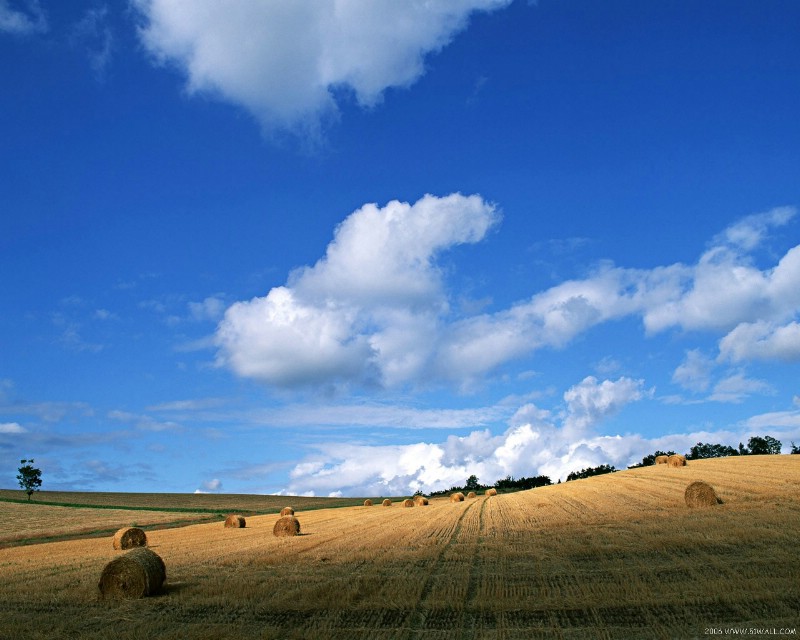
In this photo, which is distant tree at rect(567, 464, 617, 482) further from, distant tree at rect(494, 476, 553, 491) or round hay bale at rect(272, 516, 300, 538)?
round hay bale at rect(272, 516, 300, 538)

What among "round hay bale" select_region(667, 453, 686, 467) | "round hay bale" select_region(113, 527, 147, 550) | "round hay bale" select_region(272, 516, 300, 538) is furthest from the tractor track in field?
"round hay bale" select_region(667, 453, 686, 467)

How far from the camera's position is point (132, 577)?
39.6 feet

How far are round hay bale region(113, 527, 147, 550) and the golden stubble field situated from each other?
242 cm

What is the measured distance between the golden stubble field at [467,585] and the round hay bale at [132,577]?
34cm

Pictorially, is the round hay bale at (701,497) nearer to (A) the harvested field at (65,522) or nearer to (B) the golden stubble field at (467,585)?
(B) the golden stubble field at (467,585)

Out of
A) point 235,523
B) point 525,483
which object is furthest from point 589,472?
point 235,523

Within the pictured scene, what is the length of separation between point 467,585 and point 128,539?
16.6m

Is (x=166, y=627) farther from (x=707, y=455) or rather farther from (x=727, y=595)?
(x=707, y=455)

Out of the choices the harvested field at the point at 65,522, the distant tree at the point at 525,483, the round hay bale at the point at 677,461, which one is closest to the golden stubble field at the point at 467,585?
the harvested field at the point at 65,522

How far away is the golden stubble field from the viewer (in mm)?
8805

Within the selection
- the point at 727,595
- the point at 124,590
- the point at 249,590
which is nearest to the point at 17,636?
the point at 124,590

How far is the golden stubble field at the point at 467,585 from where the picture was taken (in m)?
8.80

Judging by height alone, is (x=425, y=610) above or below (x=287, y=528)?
below

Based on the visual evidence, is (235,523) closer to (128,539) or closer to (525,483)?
(128,539)
